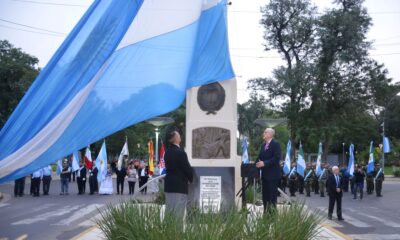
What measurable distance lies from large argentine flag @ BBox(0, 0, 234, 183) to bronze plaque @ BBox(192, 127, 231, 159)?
379cm

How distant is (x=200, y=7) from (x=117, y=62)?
6.24ft

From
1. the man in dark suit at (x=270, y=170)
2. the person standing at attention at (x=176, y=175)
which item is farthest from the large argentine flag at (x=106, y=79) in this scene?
the man in dark suit at (x=270, y=170)

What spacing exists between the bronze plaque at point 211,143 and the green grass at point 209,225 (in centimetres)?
414

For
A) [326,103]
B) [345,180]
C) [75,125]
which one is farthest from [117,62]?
[326,103]

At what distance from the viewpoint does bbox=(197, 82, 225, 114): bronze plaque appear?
37.4 feet

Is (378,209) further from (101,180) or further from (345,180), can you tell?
(101,180)

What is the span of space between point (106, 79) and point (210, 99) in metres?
5.58

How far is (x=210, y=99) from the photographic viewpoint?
11.4m

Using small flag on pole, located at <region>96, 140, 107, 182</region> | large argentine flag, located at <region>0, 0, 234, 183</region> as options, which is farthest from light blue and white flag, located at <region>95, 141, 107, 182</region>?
large argentine flag, located at <region>0, 0, 234, 183</region>

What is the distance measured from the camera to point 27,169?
17.0 feet

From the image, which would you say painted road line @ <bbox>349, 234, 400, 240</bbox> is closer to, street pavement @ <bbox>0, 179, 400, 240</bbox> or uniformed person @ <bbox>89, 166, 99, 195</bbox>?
street pavement @ <bbox>0, 179, 400, 240</bbox>

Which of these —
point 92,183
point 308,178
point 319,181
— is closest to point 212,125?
point 92,183

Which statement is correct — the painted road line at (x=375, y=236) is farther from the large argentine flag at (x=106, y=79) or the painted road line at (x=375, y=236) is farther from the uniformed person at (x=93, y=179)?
the uniformed person at (x=93, y=179)

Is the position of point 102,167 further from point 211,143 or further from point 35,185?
point 211,143
